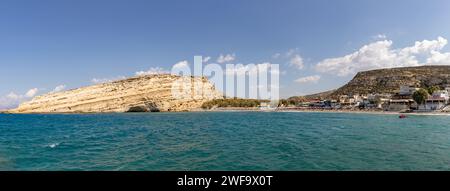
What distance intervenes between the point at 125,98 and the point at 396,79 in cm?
12997

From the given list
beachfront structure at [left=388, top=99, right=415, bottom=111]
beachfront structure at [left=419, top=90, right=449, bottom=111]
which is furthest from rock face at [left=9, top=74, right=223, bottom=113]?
beachfront structure at [left=419, top=90, right=449, bottom=111]

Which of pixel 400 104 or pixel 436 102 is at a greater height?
pixel 436 102

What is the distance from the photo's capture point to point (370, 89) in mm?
135625

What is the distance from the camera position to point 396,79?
132750mm

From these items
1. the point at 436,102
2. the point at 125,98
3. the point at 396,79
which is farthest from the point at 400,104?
the point at 125,98

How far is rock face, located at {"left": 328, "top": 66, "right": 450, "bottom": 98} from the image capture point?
376 feet

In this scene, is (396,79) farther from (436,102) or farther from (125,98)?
(125,98)

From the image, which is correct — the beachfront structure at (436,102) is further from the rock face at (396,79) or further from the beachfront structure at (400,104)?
the rock face at (396,79)

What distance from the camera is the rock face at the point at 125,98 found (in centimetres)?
Answer: 10919
